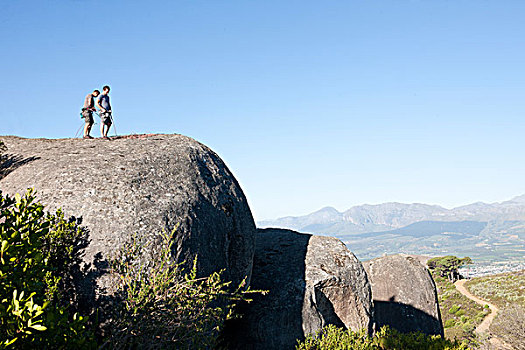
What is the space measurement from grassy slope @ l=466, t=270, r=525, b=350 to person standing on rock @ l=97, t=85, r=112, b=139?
36.3 m

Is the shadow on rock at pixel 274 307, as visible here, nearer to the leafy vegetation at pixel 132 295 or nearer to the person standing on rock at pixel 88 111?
the leafy vegetation at pixel 132 295

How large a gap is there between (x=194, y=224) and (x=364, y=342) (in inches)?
315

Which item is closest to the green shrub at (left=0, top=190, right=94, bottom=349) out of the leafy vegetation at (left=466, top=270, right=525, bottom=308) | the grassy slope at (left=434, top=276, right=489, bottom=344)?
the grassy slope at (left=434, top=276, right=489, bottom=344)

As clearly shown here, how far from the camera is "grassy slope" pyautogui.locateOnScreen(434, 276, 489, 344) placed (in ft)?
152

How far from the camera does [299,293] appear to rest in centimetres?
1388

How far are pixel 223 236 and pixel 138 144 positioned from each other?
4.30 meters

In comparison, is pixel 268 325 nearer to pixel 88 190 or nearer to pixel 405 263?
pixel 88 190

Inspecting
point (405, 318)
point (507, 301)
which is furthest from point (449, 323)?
point (405, 318)

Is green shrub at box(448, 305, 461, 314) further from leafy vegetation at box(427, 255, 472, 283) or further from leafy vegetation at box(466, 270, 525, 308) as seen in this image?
leafy vegetation at box(427, 255, 472, 283)

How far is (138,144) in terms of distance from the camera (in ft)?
40.7

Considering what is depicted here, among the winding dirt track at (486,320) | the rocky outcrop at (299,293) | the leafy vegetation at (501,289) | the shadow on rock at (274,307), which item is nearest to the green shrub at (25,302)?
the shadow on rock at (274,307)

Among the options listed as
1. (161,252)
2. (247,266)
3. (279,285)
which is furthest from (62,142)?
(279,285)

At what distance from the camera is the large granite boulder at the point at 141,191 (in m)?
9.23

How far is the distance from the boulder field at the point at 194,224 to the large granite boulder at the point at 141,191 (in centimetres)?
3
